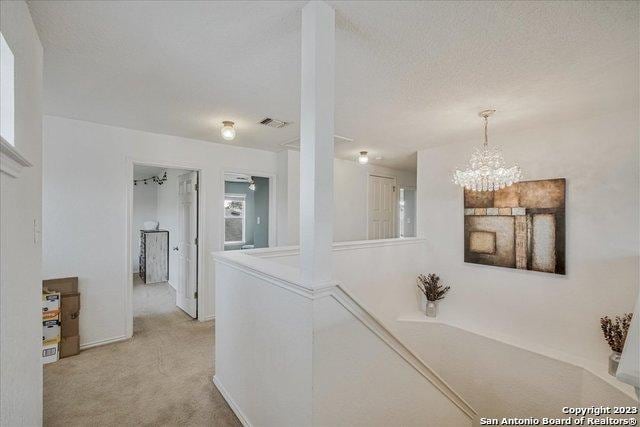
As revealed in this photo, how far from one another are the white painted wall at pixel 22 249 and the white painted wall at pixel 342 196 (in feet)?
8.98

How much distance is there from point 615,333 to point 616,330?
0.10ft

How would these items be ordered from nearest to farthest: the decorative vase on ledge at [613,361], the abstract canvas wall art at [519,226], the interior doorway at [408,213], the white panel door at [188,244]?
the decorative vase on ledge at [613,361] → the abstract canvas wall art at [519,226] → the white panel door at [188,244] → the interior doorway at [408,213]

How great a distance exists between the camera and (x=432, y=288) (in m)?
3.77

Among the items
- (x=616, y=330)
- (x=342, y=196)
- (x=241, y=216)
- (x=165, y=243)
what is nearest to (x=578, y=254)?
(x=616, y=330)

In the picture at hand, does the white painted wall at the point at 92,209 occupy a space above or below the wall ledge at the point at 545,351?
above

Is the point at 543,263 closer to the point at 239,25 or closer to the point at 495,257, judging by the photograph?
the point at 495,257

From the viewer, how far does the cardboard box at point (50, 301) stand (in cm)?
255

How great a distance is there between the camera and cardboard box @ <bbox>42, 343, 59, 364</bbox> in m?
2.52

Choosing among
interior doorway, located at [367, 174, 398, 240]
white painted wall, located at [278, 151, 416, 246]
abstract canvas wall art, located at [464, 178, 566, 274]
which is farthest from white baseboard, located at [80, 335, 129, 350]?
abstract canvas wall art, located at [464, 178, 566, 274]

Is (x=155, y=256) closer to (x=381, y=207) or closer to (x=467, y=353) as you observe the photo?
(x=381, y=207)

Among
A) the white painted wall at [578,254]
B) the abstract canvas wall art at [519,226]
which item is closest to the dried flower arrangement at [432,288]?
the white painted wall at [578,254]

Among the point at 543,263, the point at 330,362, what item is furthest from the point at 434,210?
the point at 330,362

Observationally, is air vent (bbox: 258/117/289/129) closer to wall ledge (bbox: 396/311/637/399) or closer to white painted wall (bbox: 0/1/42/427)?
white painted wall (bbox: 0/1/42/427)

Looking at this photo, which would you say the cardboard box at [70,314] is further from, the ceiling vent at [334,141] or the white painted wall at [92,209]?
the ceiling vent at [334,141]
